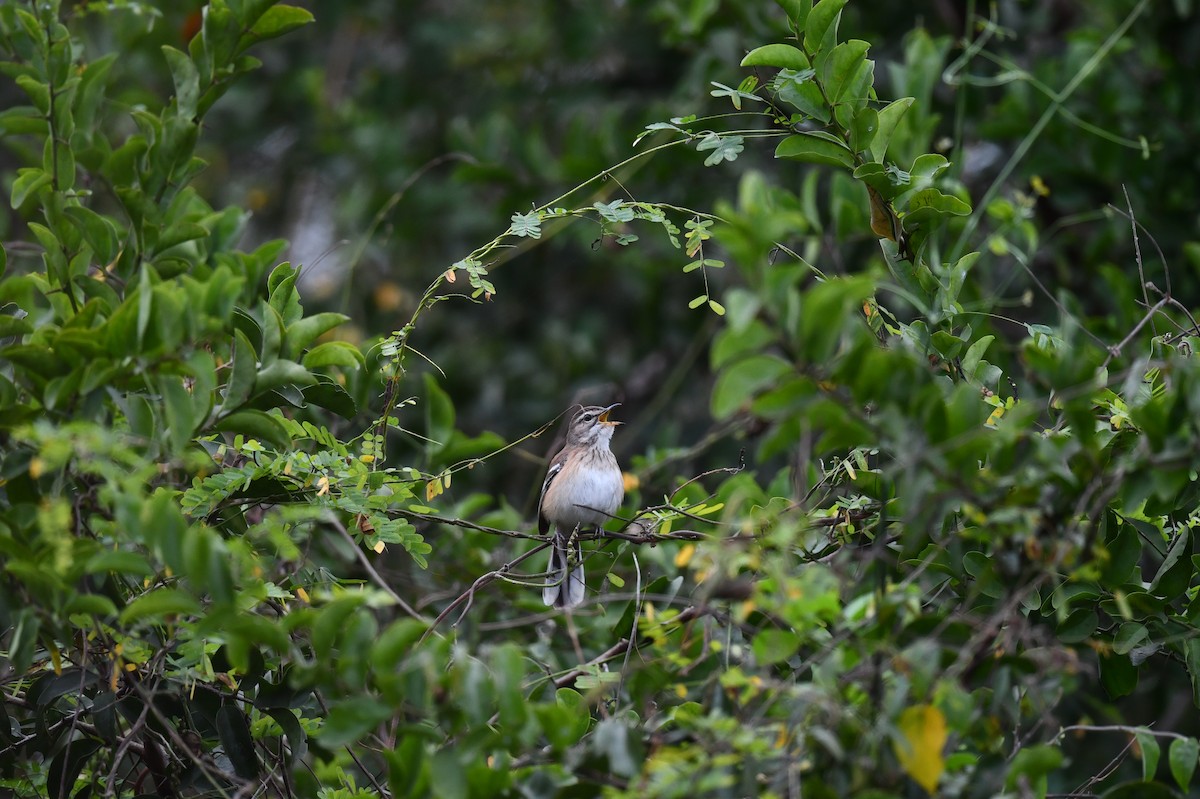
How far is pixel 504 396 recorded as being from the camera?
920 cm

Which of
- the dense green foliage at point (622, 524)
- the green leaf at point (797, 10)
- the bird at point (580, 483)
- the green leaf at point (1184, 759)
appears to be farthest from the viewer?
the bird at point (580, 483)

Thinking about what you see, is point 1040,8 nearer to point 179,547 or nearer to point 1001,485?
point 1001,485

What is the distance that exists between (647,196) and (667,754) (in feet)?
18.1

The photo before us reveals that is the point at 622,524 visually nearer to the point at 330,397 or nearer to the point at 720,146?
the point at 330,397

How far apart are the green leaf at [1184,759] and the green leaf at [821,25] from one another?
80.9 inches

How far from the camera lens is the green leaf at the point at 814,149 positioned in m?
3.46

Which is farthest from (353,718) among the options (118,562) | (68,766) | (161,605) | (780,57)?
(780,57)

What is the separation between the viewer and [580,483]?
5.73m

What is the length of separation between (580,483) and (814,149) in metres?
2.61

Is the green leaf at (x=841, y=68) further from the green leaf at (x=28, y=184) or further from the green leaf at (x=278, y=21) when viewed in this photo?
the green leaf at (x=28, y=184)

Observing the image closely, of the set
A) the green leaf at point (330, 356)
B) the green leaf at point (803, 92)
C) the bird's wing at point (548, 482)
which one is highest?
the green leaf at point (803, 92)

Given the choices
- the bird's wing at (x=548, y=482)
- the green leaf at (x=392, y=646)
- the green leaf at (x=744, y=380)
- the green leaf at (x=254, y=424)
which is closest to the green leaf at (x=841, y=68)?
the green leaf at (x=744, y=380)

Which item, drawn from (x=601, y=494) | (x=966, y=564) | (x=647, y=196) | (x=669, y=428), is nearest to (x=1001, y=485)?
(x=966, y=564)

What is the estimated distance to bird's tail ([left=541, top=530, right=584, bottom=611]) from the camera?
181 inches
